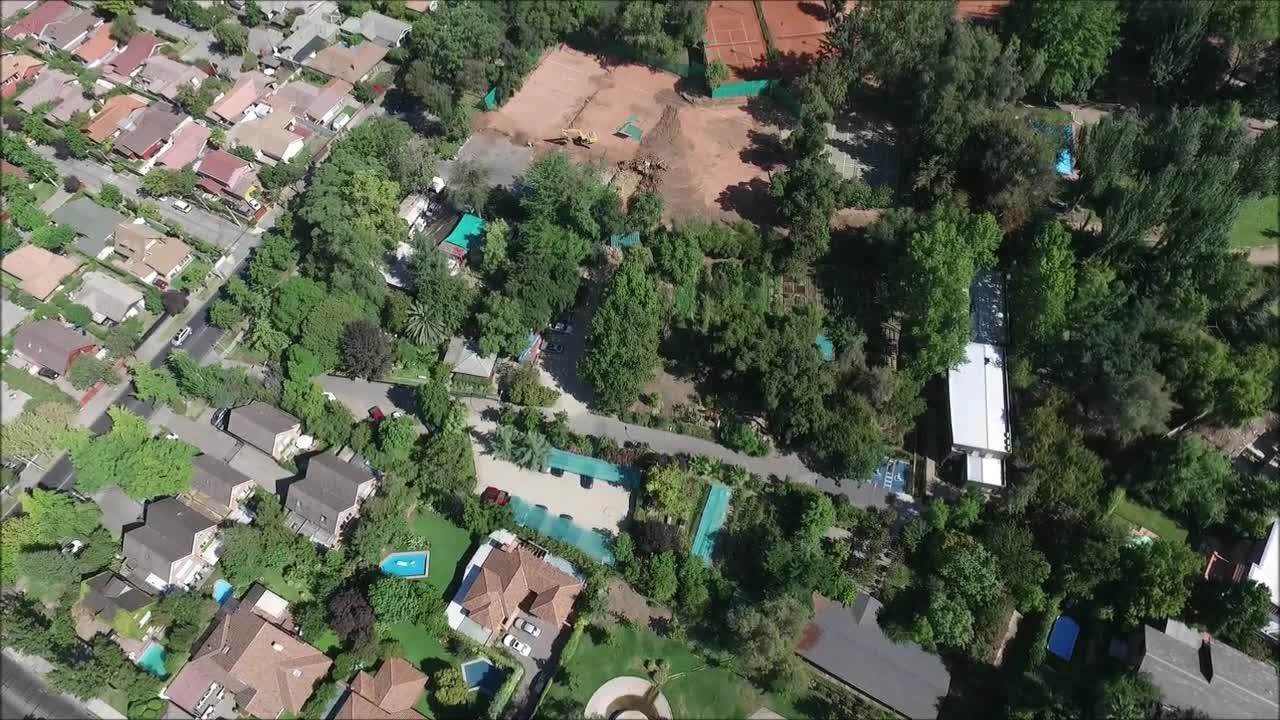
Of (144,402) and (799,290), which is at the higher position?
(799,290)

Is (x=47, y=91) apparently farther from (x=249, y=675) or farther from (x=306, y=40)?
(x=249, y=675)

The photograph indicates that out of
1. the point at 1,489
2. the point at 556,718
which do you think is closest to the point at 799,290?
the point at 556,718

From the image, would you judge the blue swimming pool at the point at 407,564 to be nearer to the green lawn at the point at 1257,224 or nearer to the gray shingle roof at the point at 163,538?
the gray shingle roof at the point at 163,538

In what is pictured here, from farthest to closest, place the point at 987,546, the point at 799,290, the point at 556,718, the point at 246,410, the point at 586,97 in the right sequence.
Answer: the point at 586,97
the point at 799,290
the point at 246,410
the point at 987,546
the point at 556,718

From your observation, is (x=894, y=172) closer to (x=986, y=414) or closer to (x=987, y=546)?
(x=986, y=414)

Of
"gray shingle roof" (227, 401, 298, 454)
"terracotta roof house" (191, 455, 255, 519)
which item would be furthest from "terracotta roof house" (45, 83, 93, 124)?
"terracotta roof house" (191, 455, 255, 519)

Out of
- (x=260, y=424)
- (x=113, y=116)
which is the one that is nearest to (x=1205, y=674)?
(x=260, y=424)

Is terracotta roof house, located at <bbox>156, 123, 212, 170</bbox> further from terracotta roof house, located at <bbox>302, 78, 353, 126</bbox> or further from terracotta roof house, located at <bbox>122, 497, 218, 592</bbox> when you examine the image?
terracotta roof house, located at <bbox>122, 497, 218, 592</bbox>
